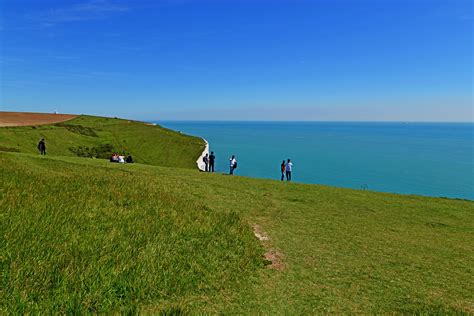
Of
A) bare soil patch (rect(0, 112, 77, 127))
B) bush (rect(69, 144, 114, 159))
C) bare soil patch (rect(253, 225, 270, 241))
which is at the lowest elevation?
bare soil patch (rect(253, 225, 270, 241))

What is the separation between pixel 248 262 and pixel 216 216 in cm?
440

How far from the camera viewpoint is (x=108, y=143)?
294ft

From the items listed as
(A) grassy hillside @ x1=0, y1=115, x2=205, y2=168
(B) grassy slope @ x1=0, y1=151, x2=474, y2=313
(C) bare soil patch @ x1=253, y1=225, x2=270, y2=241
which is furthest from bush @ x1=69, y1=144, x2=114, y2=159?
(C) bare soil patch @ x1=253, y1=225, x2=270, y2=241

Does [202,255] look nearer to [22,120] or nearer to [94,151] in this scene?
[94,151]

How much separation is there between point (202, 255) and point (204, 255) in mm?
84

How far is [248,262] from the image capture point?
1204cm

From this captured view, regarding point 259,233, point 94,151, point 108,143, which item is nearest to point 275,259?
point 259,233

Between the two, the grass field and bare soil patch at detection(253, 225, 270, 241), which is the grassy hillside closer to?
the grass field

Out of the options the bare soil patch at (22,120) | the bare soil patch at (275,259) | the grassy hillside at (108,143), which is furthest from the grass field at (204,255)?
the bare soil patch at (22,120)

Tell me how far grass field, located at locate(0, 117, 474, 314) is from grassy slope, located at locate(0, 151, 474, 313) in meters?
0.04

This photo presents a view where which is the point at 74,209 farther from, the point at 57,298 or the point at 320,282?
the point at 320,282

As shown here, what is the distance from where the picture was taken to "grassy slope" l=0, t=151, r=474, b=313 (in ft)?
29.7

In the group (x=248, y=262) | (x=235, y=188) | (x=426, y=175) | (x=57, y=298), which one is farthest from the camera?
(x=426, y=175)

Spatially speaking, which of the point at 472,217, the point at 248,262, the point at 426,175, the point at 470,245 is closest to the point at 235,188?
the point at 248,262
